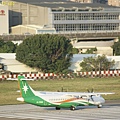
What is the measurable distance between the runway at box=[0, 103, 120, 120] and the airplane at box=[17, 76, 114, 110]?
0.71 meters

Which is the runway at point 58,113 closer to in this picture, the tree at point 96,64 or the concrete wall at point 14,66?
the tree at point 96,64

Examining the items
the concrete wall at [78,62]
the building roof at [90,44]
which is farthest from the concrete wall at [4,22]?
the concrete wall at [78,62]

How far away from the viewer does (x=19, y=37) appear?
17838 centimetres

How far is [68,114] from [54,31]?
417 ft

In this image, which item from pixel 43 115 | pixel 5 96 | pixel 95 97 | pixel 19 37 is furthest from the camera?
pixel 19 37

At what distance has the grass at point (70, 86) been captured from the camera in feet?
277

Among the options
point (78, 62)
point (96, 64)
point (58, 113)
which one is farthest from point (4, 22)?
point (58, 113)

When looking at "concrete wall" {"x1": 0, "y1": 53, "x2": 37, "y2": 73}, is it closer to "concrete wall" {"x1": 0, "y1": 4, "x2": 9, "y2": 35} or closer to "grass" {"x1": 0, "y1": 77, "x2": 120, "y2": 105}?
"grass" {"x1": 0, "y1": 77, "x2": 120, "y2": 105}

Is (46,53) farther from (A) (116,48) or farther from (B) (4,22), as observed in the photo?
(B) (4,22)

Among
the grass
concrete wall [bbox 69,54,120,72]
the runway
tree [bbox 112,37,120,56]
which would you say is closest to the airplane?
the runway

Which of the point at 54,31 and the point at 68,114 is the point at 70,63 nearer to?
→ the point at 68,114

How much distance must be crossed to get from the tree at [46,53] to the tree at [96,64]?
2.64 m

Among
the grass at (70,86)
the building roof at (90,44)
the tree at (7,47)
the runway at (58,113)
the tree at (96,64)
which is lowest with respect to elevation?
the building roof at (90,44)

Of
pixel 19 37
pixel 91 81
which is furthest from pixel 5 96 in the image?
pixel 19 37
